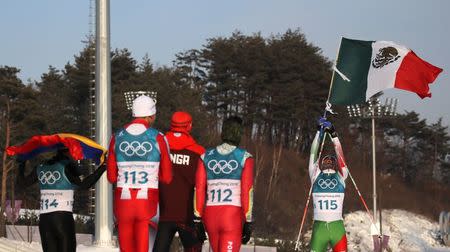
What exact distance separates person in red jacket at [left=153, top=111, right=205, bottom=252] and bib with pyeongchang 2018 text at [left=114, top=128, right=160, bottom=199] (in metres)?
0.60

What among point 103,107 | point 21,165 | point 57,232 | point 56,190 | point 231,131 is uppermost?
point 103,107

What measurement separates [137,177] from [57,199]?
6.54ft

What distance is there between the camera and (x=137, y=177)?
8.58 metres

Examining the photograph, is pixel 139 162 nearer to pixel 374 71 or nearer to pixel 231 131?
pixel 231 131

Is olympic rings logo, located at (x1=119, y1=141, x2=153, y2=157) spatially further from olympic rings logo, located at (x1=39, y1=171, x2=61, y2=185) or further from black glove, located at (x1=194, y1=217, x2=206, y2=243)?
olympic rings logo, located at (x1=39, y1=171, x2=61, y2=185)

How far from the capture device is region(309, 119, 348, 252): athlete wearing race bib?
12.6 metres

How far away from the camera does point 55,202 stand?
33.6ft

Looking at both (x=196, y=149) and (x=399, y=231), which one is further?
(x=399, y=231)

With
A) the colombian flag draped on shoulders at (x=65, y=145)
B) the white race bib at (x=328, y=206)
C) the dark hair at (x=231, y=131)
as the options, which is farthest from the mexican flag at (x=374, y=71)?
the dark hair at (x=231, y=131)

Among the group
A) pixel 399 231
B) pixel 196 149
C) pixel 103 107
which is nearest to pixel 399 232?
pixel 399 231

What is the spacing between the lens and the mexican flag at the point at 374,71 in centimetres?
1672

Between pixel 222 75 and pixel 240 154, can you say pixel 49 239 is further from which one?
pixel 222 75

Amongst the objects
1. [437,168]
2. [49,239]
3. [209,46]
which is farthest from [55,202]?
[437,168]

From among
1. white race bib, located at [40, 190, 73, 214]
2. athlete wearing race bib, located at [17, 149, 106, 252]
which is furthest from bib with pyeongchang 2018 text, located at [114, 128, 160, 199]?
white race bib, located at [40, 190, 73, 214]
